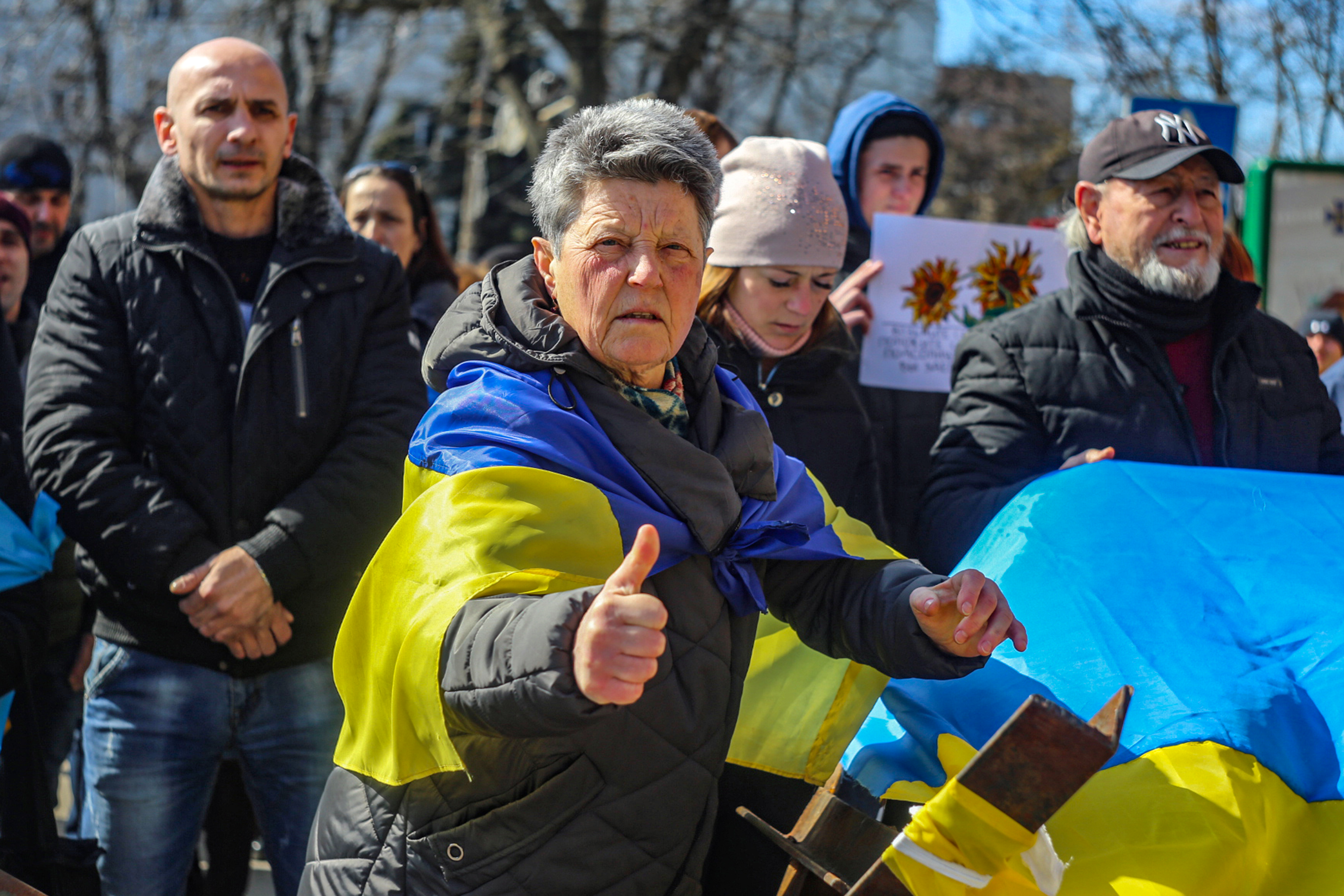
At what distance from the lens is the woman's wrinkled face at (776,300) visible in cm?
310

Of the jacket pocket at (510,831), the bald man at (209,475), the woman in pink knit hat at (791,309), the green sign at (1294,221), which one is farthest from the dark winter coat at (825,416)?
the green sign at (1294,221)

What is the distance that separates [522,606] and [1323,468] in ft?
7.33

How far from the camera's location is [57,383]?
9.26 feet

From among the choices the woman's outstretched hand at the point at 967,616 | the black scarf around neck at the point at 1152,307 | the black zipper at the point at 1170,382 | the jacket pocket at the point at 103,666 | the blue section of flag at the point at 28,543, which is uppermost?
the black scarf around neck at the point at 1152,307

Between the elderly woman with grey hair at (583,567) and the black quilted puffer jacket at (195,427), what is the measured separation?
1.01 meters

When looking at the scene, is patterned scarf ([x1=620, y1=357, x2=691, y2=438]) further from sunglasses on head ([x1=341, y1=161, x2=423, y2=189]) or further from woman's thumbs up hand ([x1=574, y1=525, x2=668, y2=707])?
sunglasses on head ([x1=341, y1=161, x2=423, y2=189])

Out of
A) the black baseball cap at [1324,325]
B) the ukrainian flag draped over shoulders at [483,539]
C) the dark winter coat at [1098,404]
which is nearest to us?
the ukrainian flag draped over shoulders at [483,539]

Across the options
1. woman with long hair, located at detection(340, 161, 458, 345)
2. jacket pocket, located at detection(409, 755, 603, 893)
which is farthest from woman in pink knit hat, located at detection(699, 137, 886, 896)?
woman with long hair, located at detection(340, 161, 458, 345)

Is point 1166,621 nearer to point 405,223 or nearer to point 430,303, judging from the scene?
point 430,303

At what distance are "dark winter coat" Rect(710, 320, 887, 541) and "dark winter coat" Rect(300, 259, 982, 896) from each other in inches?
43.3

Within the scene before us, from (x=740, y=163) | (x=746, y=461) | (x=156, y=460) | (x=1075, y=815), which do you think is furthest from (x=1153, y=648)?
(x=156, y=460)

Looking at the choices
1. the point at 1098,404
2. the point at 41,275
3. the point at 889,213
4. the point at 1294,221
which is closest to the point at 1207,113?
the point at 1294,221

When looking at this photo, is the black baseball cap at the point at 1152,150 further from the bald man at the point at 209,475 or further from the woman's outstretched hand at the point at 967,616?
the bald man at the point at 209,475

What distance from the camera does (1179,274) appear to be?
9.66ft
